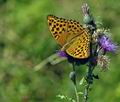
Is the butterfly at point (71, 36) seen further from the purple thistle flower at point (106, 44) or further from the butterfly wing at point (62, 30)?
the purple thistle flower at point (106, 44)

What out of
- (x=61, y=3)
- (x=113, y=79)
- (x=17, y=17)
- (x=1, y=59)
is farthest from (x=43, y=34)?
(x=61, y=3)

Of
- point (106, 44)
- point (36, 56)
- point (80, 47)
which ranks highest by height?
point (80, 47)

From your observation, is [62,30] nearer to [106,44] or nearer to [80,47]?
[80,47]

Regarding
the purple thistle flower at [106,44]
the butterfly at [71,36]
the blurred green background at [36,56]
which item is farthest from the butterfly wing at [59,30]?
the blurred green background at [36,56]

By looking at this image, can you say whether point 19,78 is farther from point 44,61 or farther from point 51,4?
point 51,4

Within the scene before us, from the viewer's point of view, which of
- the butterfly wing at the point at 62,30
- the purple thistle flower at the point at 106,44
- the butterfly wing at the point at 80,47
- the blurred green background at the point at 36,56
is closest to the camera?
the butterfly wing at the point at 80,47

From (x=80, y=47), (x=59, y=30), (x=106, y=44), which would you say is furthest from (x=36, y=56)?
(x=80, y=47)

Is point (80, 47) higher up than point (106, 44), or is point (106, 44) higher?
point (80, 47)
